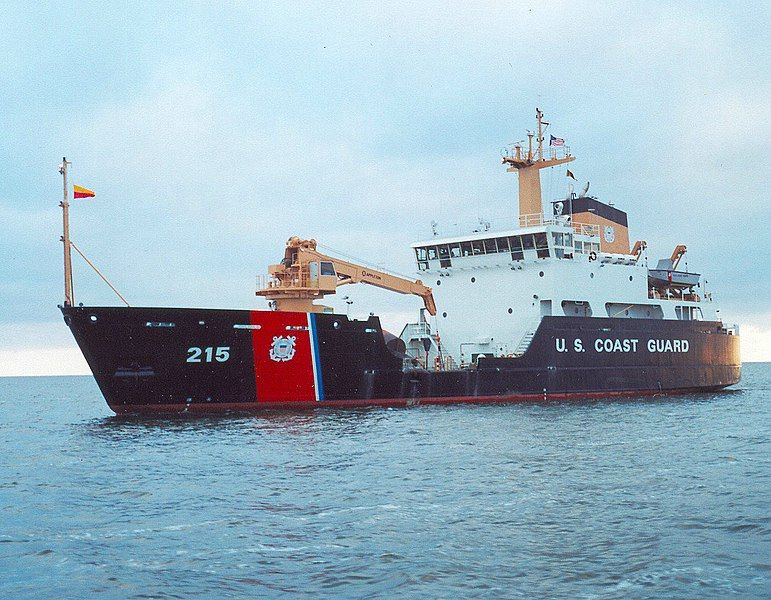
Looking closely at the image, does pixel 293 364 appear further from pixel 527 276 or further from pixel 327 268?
pixel 527 276

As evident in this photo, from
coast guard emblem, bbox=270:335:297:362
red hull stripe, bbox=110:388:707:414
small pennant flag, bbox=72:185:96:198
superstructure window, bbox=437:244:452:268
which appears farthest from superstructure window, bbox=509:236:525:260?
small pennant flag, bbox=72:185:96:198

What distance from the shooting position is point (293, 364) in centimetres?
2438

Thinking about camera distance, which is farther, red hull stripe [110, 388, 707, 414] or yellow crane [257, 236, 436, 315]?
yellow crane [257, 236, 436, 315]


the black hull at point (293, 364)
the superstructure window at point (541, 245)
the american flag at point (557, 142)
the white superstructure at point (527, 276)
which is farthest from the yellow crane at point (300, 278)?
the american flag at point (557, 142)

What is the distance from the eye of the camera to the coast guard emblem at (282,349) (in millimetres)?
23938

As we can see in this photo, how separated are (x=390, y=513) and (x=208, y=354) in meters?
12.7

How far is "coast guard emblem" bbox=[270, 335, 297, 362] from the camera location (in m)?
23.9

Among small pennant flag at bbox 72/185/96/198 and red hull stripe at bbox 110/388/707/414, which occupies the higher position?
small pennant flag at bbox 72/185/96/198

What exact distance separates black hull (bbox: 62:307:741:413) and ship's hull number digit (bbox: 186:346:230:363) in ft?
0.09

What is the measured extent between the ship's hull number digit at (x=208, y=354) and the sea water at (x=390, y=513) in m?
2.76

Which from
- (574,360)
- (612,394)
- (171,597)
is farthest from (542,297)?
(171,597)

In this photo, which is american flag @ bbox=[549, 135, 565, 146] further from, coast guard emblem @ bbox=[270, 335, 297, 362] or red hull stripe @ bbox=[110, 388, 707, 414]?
coast guard emblem @ bbox=[270, 335, 297, 362]

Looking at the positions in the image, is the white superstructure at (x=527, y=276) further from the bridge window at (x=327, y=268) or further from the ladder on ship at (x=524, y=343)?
the bridge window at (x=327, y=268)

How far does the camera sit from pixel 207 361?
23.3 meters
